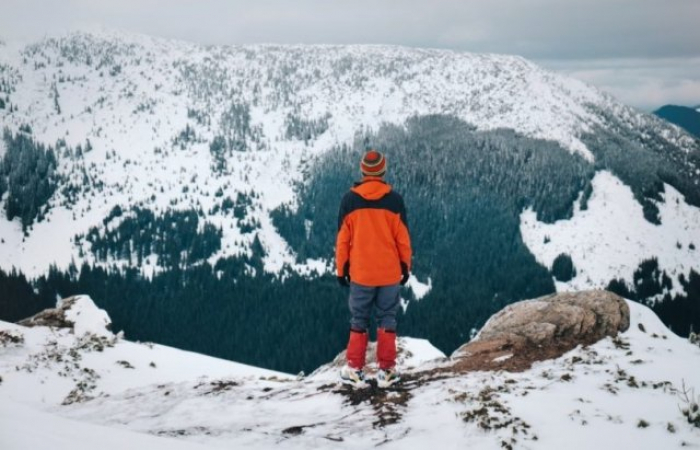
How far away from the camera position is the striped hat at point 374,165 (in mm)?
9109

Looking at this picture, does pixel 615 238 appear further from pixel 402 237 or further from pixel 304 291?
pixel 402 237

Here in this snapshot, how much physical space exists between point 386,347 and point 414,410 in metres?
1.39

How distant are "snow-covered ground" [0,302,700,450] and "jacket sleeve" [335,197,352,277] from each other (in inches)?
95.3

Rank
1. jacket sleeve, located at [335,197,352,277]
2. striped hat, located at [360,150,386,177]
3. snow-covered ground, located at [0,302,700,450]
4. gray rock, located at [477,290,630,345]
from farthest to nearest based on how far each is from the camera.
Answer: gray rock, located at [477,290,630,345], jacket sleeve, located at [335,197,352,277], striped hat, located at [360,150,386,177], snow-covered ground, located at [0,302,700,450]

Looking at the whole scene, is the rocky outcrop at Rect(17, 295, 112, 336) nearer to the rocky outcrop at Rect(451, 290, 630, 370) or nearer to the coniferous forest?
the rocky outcrop at Rect(451, 290, 630, 370)

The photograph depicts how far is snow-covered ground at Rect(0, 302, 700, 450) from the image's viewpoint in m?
7.01

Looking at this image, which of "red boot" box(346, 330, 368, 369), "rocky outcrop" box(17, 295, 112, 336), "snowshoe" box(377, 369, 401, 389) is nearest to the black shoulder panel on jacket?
"red boot" box(346, 330, 368, 369)

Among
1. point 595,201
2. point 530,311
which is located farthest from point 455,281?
point 530,311

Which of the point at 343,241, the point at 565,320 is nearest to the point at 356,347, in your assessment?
the point at 343,241

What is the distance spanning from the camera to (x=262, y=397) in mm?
10148

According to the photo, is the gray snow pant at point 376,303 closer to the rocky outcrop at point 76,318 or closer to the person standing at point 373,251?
the person standing at point 373,251

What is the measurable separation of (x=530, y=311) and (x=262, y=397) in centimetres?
897

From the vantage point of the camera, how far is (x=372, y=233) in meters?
9.14

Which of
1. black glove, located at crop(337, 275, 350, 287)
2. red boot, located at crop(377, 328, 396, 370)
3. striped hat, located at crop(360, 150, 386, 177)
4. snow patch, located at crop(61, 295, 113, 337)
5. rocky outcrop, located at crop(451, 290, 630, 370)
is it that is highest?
striped hat, located at crop(360, 150, 386, 177)
